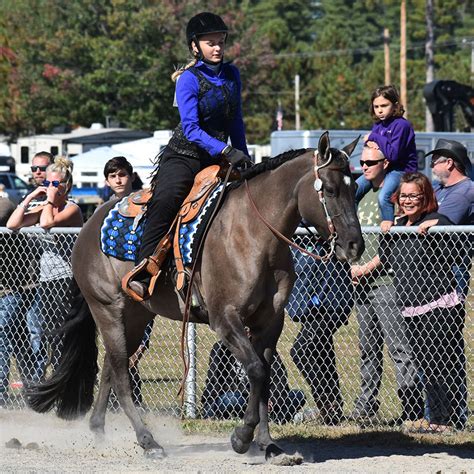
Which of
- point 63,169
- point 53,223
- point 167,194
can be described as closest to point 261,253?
point 167,194

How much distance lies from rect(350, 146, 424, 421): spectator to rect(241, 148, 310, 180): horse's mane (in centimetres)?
149

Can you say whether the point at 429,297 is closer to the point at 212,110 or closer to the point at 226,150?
the point at 226,150

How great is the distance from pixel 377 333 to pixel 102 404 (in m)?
2.19

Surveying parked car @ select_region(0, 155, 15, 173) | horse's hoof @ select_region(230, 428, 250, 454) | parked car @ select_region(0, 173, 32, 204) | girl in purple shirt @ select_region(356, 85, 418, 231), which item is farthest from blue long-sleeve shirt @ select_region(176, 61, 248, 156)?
parked car @ select_region(0, 155, 15, 173)

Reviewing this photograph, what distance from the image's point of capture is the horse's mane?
7.42 metres

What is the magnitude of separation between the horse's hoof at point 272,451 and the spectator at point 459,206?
5.33 feet

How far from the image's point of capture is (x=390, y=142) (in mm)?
8992

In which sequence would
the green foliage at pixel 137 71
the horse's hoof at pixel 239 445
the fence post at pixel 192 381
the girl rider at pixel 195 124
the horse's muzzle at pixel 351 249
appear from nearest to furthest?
the horse's muzzle at pixel 351 249 → the horse's hoof at pixel 239 445 → the girl rider at pixel 195 124 → the fence post at pixel 192 381 → the green foliage at pixel 137 71

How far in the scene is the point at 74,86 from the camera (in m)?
51.6

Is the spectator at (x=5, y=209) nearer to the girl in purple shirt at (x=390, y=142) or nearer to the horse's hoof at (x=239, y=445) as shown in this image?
the girl in purple shirt at (x=390, y=142)

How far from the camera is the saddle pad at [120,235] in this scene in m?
Result: 8.12

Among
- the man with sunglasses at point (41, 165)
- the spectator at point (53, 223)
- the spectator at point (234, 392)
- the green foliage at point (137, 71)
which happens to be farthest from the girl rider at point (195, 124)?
the green foliage at point (137, 71)

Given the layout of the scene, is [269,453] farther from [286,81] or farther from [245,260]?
[286,81]

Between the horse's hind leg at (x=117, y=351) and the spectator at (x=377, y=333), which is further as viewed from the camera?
the spectator at (x=377, y=333)
